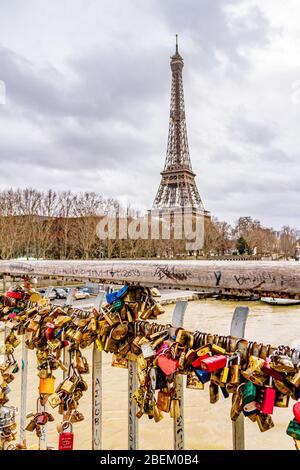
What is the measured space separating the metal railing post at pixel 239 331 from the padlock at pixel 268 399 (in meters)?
0.10

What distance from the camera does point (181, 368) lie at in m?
0.82

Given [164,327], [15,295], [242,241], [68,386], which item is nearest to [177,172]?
[242,241]

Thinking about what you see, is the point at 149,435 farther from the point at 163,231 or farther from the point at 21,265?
the point at 163,231

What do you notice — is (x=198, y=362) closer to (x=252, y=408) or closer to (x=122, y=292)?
(x=252, y=408)

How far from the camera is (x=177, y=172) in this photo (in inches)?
1774

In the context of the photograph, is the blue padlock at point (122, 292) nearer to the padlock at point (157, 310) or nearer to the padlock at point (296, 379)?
the padlock at point (157, 310)

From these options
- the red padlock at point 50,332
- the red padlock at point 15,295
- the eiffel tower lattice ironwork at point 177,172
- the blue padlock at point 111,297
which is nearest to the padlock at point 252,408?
the blue padlock at point 111,297

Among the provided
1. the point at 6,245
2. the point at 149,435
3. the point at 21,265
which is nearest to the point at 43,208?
the point at 6,245

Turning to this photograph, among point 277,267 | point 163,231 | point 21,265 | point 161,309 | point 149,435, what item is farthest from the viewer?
point 163,231

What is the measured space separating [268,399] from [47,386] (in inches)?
31.8

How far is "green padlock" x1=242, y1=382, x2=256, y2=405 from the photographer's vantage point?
699 millimetres

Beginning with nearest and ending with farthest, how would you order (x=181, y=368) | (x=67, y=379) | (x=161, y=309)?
(x=181, y=368)
(x=161, y=309)
(x=67, y=379)

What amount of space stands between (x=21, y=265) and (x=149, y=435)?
16.4 feet
